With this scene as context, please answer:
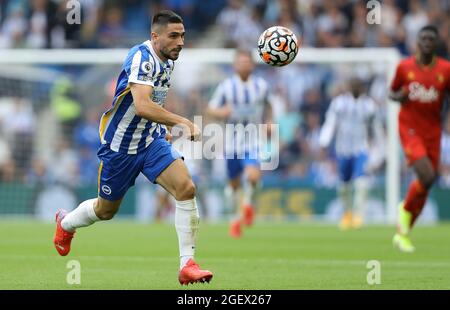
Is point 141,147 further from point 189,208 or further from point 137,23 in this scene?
point 137,23

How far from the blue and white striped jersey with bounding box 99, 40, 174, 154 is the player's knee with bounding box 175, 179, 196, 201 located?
624 mm

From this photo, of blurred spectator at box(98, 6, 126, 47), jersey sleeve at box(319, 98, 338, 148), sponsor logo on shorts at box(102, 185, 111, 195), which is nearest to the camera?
sponsor logo on shorts at box(102, 185, 111, 195)

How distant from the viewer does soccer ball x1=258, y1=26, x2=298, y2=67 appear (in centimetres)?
1013

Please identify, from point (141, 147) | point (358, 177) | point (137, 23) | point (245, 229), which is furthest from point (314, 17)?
point (141, 147)

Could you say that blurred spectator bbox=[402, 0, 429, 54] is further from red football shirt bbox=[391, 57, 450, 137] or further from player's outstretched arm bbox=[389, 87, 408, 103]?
player's outstretched arm bbox=[389, 87, 408, 103]

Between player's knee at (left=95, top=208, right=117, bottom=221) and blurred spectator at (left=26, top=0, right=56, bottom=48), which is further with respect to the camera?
blurred spectator at (left=26, top=0, right=56, bottom=48)

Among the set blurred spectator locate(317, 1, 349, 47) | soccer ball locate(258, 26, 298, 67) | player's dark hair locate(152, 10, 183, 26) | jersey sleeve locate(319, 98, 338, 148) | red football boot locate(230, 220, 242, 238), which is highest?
blurred spectator locate(317, 1, 349, 47)

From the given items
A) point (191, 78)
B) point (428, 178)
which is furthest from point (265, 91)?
point (191, 78)

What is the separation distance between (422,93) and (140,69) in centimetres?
516

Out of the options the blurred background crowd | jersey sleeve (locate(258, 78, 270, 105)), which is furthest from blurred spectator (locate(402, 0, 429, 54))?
jersey sleeve (locate(258, 78, 270, 105))

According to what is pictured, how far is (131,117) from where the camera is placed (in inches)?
365

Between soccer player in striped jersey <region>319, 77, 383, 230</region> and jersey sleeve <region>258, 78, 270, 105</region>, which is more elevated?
jersey sleeve <region>258, 78, 270, 105</region>

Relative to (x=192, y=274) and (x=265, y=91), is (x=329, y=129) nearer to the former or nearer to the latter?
(x=265, y=91)

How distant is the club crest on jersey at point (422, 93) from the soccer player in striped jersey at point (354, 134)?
6144 millimetres
